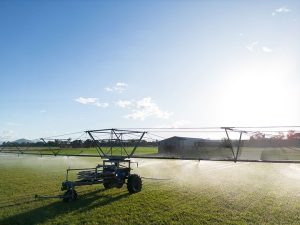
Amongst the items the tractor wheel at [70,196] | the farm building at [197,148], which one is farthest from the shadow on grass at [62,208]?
the farm building at [197,148]

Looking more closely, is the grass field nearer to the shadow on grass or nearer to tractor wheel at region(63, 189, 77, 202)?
the shadow on grass

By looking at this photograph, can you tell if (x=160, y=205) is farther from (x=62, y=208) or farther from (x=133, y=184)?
(x=62, y=208)

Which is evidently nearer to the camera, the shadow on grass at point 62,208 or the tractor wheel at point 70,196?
the shadow on grass at point 62,208

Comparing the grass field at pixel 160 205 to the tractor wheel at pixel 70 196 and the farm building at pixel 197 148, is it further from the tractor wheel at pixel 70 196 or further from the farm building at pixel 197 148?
the farm building at pixel 197 148

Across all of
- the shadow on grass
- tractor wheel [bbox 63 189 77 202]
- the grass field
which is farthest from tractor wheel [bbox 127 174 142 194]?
tractor wheel [bbox 63 189 77 202]

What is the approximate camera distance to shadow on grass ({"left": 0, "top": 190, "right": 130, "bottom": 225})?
39.8 feet

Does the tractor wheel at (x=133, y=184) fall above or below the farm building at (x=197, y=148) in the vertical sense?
below

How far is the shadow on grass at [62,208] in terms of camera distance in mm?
12133

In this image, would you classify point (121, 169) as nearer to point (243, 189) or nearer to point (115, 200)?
point (115, 200)

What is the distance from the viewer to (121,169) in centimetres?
1867

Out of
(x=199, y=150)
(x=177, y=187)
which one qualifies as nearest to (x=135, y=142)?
(x=177, y=187)

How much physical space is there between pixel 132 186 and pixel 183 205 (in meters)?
4.41

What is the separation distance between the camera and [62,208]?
1405cm

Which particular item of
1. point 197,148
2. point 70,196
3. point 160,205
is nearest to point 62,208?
point 70,196
